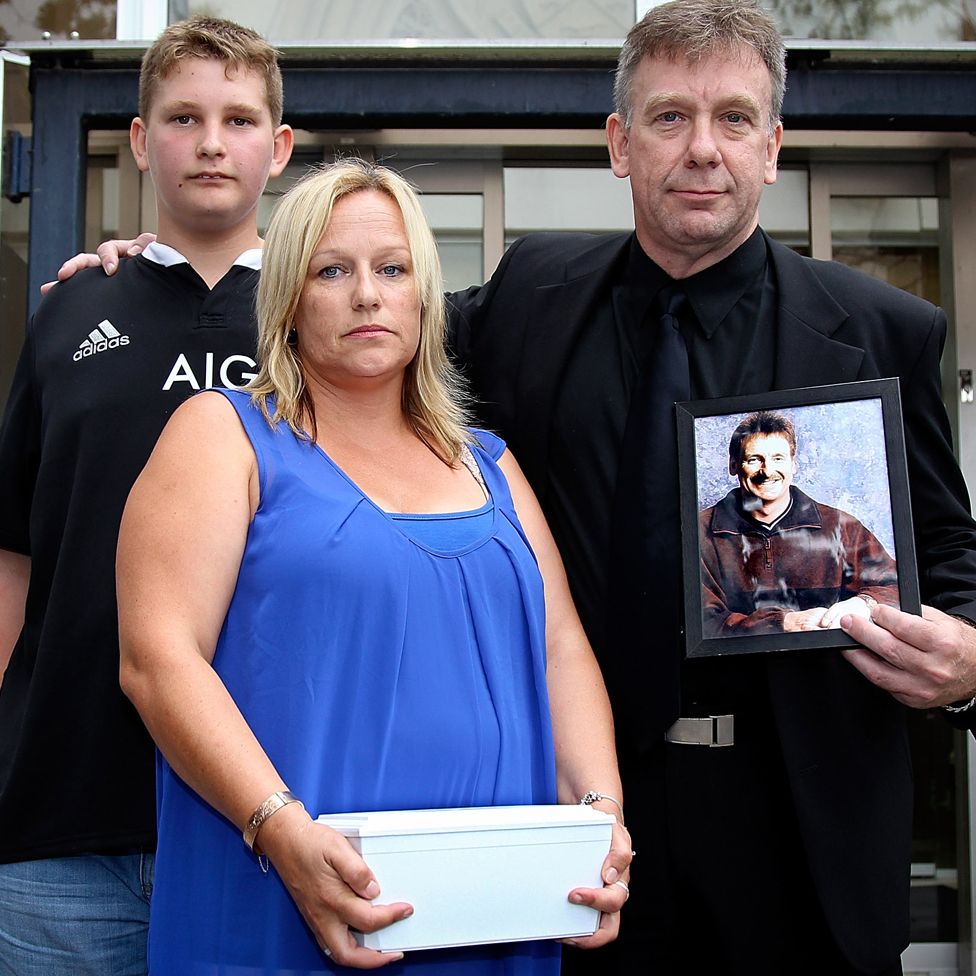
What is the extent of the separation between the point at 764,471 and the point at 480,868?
0.84 m

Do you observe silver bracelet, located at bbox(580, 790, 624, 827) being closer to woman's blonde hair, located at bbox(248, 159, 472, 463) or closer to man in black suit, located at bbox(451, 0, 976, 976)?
man in black suit, located at bbox(451, 0, 976, 976)

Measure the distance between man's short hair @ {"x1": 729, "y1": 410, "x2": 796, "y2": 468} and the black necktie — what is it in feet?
0.39

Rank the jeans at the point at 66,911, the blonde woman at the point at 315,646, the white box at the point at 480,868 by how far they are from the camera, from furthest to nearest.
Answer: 1. the jeans at the point at 66,911
2. the blonde woman at the point at 315,646
3. the white box at the point at 480,868

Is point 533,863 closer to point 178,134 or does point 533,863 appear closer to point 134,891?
point 134,891

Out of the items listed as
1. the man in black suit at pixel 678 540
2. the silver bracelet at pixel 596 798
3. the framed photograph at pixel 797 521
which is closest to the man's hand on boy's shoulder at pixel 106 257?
the man in black suit at pixel 678 540

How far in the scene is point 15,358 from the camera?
12.3ft

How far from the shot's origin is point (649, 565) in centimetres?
225

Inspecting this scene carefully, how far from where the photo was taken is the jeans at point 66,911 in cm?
220

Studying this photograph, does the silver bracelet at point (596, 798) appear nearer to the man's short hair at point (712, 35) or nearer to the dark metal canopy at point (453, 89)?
the man's short hair at point (712, 35)

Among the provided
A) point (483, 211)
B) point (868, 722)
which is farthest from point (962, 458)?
point (868, 722)

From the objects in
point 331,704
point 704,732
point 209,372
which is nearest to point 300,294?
point 209,372

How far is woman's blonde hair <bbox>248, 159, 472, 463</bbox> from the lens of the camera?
1987 millimetres

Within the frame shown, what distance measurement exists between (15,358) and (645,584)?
229cm

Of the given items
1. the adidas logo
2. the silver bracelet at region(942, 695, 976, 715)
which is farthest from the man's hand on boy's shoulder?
the silver bracelet at region(942, 695, 976, 715)
